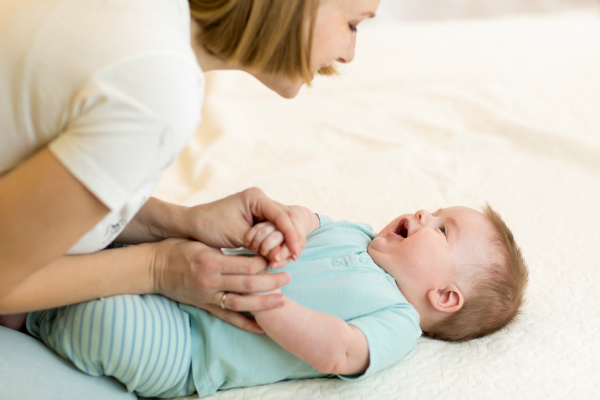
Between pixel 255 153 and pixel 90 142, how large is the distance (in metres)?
1.08

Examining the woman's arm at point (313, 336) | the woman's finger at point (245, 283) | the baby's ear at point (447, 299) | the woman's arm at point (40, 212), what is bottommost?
the baby's ear at point (447, 299)

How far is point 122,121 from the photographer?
0.63 meters

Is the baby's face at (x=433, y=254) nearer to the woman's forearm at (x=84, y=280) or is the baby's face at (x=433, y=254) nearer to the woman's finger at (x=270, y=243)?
the woman's finger at (x=270, y=243)

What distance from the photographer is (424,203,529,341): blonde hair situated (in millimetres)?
1048

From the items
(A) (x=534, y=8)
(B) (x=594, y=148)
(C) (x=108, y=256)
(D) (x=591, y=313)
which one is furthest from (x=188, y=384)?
(A) (x=534, y=8)

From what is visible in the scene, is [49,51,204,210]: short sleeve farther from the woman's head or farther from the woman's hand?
the woman's hand

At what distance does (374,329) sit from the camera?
900 millimetres

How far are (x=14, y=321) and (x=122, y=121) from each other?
476 millimetres

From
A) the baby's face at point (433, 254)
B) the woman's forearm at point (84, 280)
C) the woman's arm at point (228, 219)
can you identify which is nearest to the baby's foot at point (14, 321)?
the woman's forearm at point (84, 280)

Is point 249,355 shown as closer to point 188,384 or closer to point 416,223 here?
point 188,384

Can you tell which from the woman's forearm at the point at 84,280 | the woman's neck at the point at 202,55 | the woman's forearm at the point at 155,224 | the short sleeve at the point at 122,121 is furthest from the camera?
the woman's forearm at the point at 155,224

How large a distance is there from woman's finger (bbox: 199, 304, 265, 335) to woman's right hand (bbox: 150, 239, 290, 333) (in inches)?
0.7

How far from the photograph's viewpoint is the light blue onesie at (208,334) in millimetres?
833

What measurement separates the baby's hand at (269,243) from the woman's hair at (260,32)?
0.86 ft
